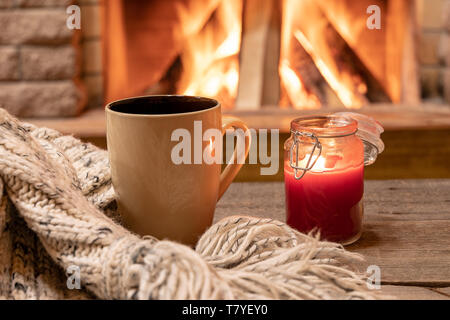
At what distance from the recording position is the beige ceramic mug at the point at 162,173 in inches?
17.2

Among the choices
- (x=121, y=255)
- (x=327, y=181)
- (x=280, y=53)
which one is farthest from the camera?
(x=280, y=53)

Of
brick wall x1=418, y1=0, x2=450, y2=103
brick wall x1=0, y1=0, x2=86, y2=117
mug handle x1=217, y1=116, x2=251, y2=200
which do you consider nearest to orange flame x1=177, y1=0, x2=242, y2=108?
brick wall x1=0, y1=0, x2=86, y2=117

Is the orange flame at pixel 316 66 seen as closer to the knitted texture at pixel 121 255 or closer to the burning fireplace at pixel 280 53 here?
the burning fireplace at pixel 280 53

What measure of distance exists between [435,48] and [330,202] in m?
1.13

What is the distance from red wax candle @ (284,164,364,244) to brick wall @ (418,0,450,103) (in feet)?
3.47

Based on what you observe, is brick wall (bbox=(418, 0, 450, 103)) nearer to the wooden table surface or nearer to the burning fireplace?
the burning fireplace

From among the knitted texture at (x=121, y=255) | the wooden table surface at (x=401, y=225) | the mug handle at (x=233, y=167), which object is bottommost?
the wooden table surface at (x=401, y=225)

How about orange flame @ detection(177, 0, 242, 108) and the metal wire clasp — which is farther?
orange flame @ detection(177, 0, 242, 108)

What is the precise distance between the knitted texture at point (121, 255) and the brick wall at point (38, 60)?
3.22ft

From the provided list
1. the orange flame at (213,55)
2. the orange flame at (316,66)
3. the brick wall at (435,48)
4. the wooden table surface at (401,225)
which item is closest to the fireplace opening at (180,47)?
the orange flame at (213,55)

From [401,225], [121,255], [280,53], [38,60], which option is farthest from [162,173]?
[280,53]

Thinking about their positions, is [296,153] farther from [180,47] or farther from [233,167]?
[180,47]

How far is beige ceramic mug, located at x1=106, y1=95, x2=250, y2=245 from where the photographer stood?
1.43 feet

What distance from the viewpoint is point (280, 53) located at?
1.57m
